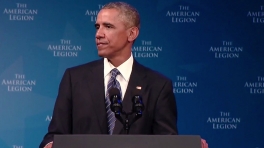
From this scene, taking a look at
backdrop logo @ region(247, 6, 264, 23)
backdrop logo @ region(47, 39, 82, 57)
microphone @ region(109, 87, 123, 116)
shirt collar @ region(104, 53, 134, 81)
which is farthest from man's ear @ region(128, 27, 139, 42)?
backdrop logo @ region(247, 6, 264, 23)

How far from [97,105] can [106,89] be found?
0.11 m

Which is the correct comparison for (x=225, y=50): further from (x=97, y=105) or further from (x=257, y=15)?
(x=97, y=105)

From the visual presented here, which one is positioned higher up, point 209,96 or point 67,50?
point 67,50

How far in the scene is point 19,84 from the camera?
399 cm

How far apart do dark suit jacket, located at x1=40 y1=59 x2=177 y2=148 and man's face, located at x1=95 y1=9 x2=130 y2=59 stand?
10cm

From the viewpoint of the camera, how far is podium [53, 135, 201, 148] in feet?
6.34

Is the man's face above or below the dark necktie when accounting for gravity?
above

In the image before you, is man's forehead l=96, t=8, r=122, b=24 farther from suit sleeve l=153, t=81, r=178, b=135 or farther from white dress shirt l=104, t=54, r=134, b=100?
suit sleeve l=153, t=81, r=178, b=135

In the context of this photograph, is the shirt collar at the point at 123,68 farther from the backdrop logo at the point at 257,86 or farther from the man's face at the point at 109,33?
the backdrop logo at the point at 257,86

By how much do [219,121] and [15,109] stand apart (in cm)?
159

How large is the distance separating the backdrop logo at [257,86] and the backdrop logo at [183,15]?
672 mm

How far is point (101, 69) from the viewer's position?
2.84 meters

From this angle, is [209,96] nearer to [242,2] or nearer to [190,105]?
[190,105]

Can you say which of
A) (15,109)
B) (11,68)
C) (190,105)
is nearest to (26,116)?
(15,109)
